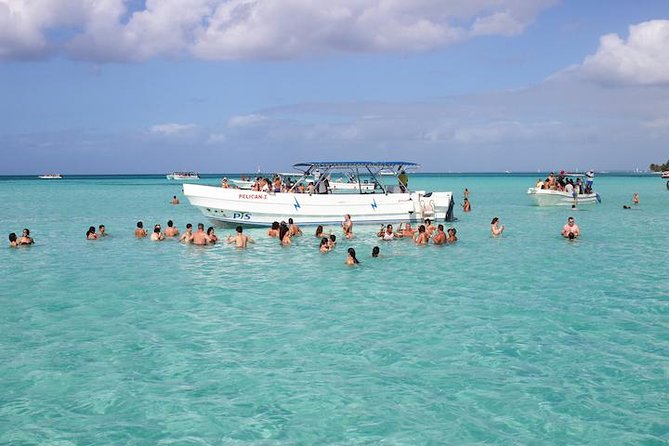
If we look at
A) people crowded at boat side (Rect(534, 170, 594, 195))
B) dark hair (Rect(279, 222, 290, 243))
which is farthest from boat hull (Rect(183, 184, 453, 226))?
people crowded at boat side (Rect(534, 170, 594, 195))

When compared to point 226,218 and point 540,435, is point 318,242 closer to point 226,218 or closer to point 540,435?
point 226,218

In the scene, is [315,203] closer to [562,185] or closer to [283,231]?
[283,231]

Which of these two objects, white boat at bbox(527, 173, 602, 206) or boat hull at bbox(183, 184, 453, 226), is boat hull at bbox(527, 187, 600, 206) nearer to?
white boat at bbox(527, 173, 602, 206)

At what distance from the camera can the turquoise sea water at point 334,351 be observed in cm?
775

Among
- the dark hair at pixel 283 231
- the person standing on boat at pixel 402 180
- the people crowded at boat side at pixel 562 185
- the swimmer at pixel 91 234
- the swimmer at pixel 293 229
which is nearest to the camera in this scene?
the dark hair at pixel 283 231

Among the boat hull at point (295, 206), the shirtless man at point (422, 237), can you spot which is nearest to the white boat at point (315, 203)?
the boat hull at point (295, 206)

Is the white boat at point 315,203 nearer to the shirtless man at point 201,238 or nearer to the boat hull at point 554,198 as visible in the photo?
the shirtless man at point 201,238

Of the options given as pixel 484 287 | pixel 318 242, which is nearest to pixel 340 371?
pixel 484 287

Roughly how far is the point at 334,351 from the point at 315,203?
17274mm

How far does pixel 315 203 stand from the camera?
90.3 feet

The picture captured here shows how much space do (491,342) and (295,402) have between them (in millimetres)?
4255

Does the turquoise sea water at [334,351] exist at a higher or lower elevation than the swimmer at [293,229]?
lower

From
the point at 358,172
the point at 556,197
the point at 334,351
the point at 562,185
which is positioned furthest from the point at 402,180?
the point at 334,351

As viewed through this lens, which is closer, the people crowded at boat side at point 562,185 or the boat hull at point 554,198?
the boat hull at point 554,198
